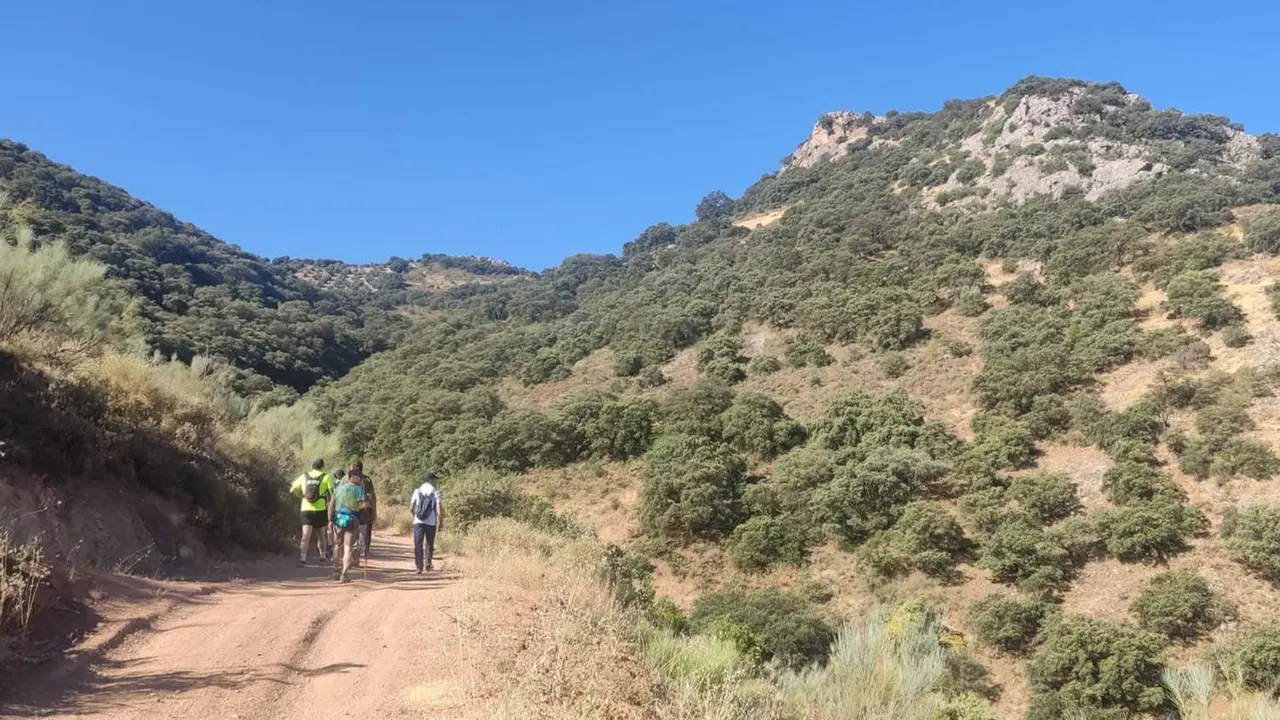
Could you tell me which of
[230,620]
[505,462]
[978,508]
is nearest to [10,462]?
[230,620]

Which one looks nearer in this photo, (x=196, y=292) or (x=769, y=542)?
(x=769, y=542)

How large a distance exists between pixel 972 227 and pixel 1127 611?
→ 35866 millimetres

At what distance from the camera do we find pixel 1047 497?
21.4 meters

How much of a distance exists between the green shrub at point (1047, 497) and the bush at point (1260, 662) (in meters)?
6.87

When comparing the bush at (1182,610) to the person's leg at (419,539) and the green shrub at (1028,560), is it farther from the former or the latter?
the person's leg at (419,539)

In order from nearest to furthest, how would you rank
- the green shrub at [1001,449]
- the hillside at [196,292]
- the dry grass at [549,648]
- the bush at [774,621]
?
the dry grass at [549,648]
the bush at [774,621]
the green shrub at [1001,449]
the hillside at [196,292]

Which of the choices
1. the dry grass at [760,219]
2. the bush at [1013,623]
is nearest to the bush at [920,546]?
the bush at [1013,623]

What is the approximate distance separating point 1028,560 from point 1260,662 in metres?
5.41

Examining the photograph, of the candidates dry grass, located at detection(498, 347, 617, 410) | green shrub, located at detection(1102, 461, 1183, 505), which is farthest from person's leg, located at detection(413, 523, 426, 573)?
dry grass, located at detection(498, 347, 617, 410)

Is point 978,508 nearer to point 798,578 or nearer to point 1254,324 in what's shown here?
point 798,578

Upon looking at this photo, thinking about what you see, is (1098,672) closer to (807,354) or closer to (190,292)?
(807,354)

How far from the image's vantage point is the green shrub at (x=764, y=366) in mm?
37750

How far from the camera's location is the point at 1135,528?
18.8 meters

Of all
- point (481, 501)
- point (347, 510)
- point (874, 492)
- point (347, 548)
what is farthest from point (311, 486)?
point (874, 492)
